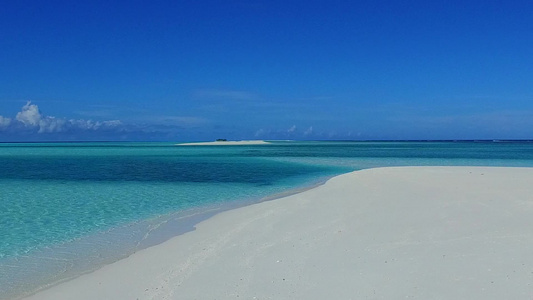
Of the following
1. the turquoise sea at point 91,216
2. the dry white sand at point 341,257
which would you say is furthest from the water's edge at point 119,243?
the dry white sand at point 341,257

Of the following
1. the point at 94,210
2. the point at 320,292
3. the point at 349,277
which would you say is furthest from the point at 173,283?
the point at 94,210

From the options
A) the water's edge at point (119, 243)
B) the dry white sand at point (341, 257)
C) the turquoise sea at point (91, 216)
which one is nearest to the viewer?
the dry white sand at point (341, 257)

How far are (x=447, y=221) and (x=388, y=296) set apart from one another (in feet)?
17.3

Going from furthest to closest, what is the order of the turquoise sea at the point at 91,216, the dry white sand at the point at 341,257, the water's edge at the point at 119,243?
the turquoise sea at the point at 91,216 → the water's edge at the point at 119,243 → the dry white sand at the point at 341,257

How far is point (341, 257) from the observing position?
7.23m

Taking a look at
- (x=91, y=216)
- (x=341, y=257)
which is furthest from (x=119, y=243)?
(x=341, y=257)

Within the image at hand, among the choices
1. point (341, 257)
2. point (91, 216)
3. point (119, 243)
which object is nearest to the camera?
point (341, 257)

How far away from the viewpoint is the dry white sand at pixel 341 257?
227 inches

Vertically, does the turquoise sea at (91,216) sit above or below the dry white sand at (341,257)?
below

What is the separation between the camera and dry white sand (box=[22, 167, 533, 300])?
5777 millimetres

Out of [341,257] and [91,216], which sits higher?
[341,257]

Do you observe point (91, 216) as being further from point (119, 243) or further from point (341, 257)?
point (341, 257)

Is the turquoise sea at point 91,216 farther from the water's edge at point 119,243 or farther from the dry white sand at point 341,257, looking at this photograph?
the dry white sand at point 341,257

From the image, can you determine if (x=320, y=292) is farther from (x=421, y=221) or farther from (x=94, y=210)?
(x=94, y=210)
